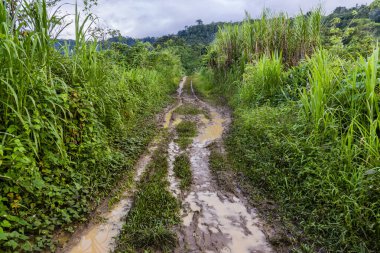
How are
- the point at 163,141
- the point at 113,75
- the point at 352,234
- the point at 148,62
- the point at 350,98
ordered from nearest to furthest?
1. the point at 352,234
2. the point at 350,98
3. the point at 163,141
4. the point at 113,75
5. the point at 148,62

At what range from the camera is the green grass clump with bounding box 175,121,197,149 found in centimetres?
597

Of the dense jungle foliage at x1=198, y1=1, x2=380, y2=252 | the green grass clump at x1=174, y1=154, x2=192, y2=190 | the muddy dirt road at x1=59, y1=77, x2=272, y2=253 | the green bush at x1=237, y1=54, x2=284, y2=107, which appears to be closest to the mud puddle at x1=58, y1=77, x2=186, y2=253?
the muddy dirt road at x1=59, y1=77, x2=272, y2=253

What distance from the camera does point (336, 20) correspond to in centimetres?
823

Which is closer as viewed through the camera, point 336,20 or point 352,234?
point 352,234

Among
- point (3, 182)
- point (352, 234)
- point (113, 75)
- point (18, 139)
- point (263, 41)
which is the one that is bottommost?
point (352, 234)

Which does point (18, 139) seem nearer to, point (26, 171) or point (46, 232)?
point (26, 171)

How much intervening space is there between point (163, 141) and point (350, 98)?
3564 mm

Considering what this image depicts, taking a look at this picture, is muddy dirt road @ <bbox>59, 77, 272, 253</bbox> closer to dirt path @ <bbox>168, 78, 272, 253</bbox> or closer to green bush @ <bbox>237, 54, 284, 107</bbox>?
dirt path @ <bbox>168, 78, 272, 253</bbox>

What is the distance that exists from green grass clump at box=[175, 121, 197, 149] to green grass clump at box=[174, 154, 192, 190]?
0.74 metres

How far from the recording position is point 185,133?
21.9ft

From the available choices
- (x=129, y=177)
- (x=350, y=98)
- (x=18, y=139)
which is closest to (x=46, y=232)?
(x=18, y=139)

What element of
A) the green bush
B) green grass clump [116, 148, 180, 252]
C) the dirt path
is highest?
the green bush

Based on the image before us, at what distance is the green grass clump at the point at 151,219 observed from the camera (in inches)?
108

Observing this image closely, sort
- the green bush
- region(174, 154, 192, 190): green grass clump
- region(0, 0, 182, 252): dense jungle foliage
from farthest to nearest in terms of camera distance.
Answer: the green bush
region(174, 154, 192, 190): green grass clump
region(0, 0, 182, 252): dense jungle foliage
